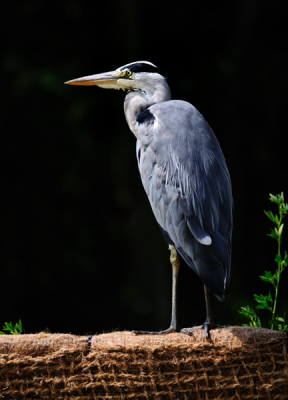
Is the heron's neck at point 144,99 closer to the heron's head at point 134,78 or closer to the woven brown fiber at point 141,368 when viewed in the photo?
the heron's head at point 134,78

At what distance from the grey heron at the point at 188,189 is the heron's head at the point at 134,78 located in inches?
6.1

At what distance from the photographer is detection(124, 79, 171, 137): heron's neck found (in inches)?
72.3

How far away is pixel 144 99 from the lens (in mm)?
1868

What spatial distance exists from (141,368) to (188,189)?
521 mm

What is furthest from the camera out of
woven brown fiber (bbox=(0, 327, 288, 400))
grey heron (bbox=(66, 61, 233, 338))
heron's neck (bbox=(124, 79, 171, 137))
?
heron's neck (bbox=(124, 79, 171, 137))

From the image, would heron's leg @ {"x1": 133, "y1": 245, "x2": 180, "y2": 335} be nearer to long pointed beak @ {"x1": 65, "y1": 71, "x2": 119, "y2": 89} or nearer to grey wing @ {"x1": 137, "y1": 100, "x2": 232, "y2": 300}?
grey wing @ {"x1": 137, "y1": 100, "x2": 232, "y2": 300}

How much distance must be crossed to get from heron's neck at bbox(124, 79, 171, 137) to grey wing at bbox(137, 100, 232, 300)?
0.17 m

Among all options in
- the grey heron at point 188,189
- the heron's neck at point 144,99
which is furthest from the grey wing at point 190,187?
the heron's neck at point 144,99

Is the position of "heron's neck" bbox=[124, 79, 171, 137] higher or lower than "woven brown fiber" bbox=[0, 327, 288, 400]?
higher

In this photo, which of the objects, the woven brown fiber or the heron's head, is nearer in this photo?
the woven brown fiber

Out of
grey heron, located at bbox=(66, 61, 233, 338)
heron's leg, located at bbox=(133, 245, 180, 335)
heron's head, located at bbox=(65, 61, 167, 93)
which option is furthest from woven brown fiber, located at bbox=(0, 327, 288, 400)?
heron's head, located at bbox=(65, 61, 167, 93)

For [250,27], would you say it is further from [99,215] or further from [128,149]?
[99,215]

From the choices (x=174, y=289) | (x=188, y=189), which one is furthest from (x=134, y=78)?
(x=174, y=289)

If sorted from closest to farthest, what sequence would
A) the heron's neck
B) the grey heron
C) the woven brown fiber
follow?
the woven brown fiber, the grey heron, the heron's neck
